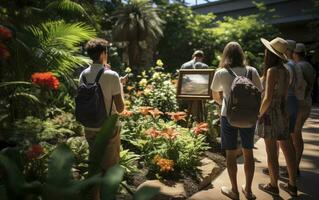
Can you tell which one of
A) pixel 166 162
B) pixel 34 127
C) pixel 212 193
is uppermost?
pixel 34 127

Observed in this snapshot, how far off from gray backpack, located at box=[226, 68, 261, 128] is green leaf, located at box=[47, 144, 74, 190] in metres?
2.77

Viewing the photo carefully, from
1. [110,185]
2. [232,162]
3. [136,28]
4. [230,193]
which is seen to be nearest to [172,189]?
[230,193]

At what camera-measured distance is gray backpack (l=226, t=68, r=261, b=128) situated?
3.99 meters

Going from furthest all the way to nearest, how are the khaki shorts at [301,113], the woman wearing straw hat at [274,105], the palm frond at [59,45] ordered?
the palm frond at [59,45] < the khaki shorts at [301,113] < the woman wearing straw hat at [274,105]

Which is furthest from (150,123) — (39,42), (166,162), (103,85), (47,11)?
(47,11)

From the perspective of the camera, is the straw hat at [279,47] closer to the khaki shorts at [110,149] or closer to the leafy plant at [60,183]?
the khaki shorts at [110,149]

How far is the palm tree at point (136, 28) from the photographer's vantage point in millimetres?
14672

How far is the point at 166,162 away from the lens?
191 inches

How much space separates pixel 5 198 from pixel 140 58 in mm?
13801

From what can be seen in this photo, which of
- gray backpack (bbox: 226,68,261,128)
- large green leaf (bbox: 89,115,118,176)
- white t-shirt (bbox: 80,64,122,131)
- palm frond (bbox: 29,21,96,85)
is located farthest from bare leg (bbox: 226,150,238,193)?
palm frond (bbox: 29,21,96,85)

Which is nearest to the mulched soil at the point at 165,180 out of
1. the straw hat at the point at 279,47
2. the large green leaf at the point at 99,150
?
the straw hat at the point at 279,47

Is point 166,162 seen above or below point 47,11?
below

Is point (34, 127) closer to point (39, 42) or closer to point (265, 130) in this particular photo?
point (39, 42)

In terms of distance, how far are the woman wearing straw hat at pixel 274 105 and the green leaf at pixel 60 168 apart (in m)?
3.18
